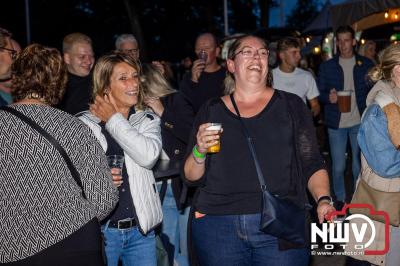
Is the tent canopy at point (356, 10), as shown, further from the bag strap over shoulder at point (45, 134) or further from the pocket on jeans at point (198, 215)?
the bag strap over shoulder at point (45, 134)

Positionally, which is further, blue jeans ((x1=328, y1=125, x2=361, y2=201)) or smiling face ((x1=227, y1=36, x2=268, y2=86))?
blue jeans ((x1=328, y1=125, x2=361, y2=201))

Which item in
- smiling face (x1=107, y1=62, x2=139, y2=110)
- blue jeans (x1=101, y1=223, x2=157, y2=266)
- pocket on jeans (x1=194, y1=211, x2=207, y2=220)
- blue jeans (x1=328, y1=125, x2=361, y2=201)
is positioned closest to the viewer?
pocket on jeans (x1=194, y1=211, x2=207, y2=220)

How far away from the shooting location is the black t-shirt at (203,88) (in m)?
6.17

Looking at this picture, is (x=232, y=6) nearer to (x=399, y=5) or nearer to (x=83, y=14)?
(x=83, y=14)

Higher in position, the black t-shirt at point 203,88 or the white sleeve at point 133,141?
the black t-shirt at point 203,88

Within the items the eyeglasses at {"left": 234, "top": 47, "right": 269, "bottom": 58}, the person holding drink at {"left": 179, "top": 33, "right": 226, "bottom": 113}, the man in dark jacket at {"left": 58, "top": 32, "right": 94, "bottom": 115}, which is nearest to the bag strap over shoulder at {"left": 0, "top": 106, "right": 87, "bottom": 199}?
the eyeglasses at {"left": 234, "top": 47, "right": 269, "bottom": 58}

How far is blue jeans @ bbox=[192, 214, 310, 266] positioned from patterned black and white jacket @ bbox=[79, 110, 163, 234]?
1.43ft

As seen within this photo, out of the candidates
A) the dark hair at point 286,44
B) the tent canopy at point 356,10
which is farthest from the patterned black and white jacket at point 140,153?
the tent canopy at point 356,10

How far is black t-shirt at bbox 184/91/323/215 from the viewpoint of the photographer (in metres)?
2.98

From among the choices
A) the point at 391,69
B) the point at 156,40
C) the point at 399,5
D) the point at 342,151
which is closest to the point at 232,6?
the point at 156,40

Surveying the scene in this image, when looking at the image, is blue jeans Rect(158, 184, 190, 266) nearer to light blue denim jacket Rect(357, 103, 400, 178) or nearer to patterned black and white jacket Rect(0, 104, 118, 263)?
light blue denim jacket Rect(357, 103, 400, 178)

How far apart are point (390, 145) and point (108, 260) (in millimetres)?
2018

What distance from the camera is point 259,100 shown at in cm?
321

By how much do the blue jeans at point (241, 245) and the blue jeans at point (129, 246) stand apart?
51cm
